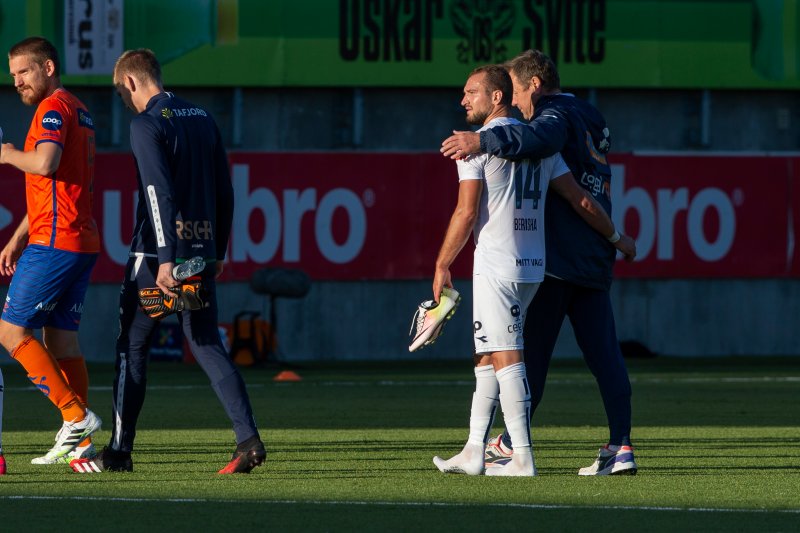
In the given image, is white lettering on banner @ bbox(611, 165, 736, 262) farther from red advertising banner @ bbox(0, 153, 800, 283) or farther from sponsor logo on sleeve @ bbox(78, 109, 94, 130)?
sponsor logo on sleeve @ bbox(78, 109, 94, 130)

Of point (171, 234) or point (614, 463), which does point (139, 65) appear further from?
point (614, 463)

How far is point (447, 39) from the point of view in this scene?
19281mm

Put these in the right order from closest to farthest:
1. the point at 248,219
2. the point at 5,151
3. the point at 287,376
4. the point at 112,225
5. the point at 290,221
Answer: the point at 5,151 < the point at 287,376 < the point at 112,225 < the point at 248,219 < the point at 290,221

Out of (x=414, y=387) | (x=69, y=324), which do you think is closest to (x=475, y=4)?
(x=414, y=387)

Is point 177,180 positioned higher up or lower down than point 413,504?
higher up

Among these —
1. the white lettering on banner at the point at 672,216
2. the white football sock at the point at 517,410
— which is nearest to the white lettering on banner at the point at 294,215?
the white lettering on banner at the point at 672,216

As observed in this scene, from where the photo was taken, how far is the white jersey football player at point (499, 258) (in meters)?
7.26

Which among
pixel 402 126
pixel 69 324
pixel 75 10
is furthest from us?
pixel 402 126

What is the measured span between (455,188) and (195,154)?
11402mm

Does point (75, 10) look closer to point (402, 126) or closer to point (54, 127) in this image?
point (402, 126)

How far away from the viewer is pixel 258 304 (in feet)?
61.4

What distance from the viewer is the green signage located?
18547 millimetres

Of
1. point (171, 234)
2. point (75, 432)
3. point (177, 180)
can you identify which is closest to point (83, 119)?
point (177, 180)

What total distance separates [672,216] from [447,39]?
11.5 ft
